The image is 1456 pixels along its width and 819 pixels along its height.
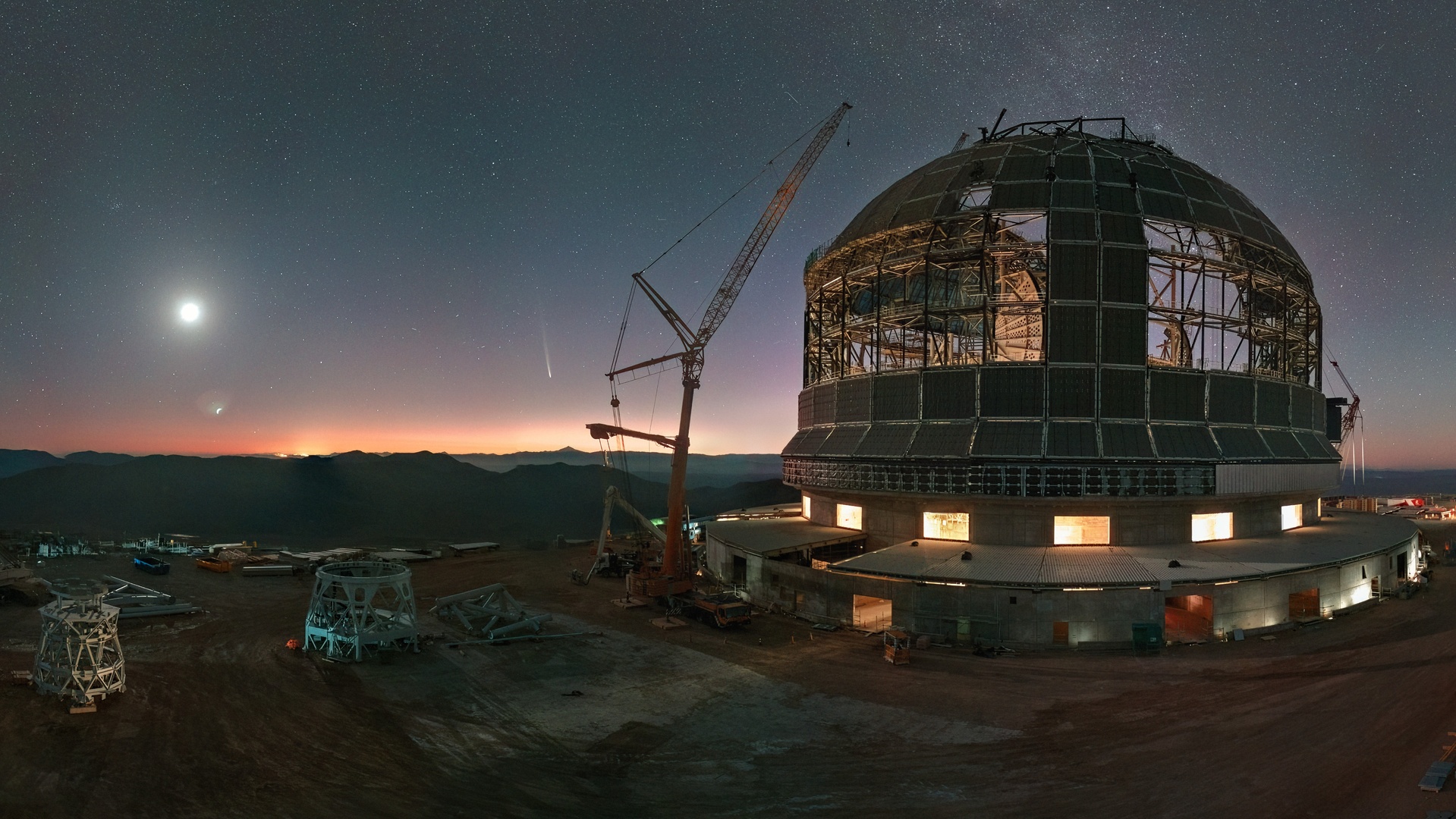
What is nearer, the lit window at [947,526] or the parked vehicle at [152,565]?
the lit window at [947,526]

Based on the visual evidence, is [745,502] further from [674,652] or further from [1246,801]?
[1246,801]

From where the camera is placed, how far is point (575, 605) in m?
46.8

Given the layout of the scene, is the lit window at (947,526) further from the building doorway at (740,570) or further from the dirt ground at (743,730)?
the dirt ground at (743,730)

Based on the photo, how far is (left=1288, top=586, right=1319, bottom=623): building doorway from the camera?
39.5 meters

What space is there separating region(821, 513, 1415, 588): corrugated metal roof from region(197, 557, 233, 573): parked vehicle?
51.8 metres

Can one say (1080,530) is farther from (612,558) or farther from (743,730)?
(612,558)

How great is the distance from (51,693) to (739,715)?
86.9ft

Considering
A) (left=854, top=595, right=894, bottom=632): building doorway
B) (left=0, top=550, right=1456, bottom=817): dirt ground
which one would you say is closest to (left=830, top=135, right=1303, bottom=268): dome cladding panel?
(left=854, top=595, right=894, bottom=632): building doorway

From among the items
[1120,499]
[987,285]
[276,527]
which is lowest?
[276,527]

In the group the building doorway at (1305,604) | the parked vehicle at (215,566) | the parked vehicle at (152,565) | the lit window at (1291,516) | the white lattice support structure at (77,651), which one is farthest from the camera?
the parked vehicle at (215,566)

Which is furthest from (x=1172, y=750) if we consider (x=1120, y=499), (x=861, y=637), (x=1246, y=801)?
(x=1120, y=499)

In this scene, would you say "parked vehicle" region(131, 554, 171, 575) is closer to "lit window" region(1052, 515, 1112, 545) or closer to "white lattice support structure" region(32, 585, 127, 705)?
"white lattice support structure" region(32, 585, 127, 705)

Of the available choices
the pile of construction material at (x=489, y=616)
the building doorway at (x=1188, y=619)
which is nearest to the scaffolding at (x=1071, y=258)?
the building doorway at (x=1188, y=619)

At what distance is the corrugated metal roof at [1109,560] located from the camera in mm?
36281
